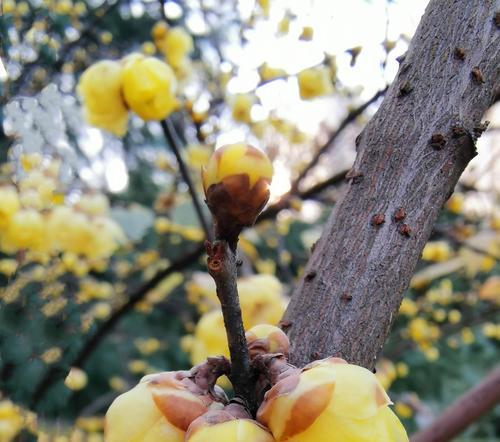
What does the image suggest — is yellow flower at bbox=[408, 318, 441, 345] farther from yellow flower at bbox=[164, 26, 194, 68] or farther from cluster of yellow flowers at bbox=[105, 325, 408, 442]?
cluster of yellow flowers at bbox=[105, 325, 408, 442]

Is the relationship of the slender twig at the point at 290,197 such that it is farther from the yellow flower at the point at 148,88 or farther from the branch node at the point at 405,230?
the branch node at the point at 405,230

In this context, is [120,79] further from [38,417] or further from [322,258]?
[322,258]

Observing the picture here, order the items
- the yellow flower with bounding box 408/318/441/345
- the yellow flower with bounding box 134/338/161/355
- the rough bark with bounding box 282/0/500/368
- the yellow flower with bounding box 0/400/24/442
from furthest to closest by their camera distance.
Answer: the yellow flower with bounding box 134/338/161/355 → the yellow flower with bounding box 408/318/441/345 → the yellow flower with bounding box 0/400/24/442 → the rough bark with bounding box 282/0/500/368

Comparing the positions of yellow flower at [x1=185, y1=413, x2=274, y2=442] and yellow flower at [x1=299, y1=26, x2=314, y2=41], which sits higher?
yellow flower at [x1=299, y1=26, x2=314, y2=41]

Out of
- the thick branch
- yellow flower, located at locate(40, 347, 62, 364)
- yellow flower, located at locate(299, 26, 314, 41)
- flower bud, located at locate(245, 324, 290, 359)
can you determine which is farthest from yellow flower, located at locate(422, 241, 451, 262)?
flower bud, located at locate(245, 324, 290, 359)

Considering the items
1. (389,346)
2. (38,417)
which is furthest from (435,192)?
(389,346)
